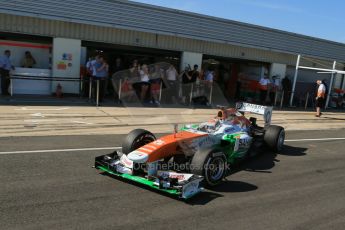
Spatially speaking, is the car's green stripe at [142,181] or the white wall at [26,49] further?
the white wall at [26,49]

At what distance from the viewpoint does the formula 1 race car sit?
6062mm

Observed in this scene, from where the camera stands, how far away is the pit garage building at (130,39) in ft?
52.7

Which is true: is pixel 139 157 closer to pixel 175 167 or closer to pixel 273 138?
pixel 175 167

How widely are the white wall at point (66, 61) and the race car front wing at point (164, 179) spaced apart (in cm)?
1085

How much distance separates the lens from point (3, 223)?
4.67 meters

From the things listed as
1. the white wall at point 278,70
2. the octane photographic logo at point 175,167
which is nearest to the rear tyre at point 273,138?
the octane photographic logo at point 175,167

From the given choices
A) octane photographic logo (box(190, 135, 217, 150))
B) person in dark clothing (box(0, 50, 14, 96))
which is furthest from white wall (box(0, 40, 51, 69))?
octane photographic logo (box(190, 135, 217, 150))

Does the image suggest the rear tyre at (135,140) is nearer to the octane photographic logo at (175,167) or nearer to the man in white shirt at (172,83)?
the octane photographic logo at (175,167)

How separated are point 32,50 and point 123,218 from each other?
13248 millimetres

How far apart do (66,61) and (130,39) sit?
297cm

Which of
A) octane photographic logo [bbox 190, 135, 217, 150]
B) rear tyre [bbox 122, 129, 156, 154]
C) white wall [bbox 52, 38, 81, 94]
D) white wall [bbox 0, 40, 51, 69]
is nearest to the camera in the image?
octane photographic logo [bbox 190, 135, 217, 150]

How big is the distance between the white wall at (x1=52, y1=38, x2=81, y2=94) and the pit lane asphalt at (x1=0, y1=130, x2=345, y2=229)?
28.5ft

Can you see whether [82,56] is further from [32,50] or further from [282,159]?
[282,159]

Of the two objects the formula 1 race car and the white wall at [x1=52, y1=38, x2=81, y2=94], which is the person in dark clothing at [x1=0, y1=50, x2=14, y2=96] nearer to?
the white wall at [x1=52, y1=38, x2=81, y2=94]
